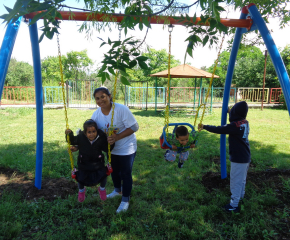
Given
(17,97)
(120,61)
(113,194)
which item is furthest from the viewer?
(17,97)

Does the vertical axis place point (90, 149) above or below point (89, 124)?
below

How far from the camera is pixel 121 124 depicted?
2865 mm

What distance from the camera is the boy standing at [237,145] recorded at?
2.85m

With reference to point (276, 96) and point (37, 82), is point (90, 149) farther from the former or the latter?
point (276, 96)

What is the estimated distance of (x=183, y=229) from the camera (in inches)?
103

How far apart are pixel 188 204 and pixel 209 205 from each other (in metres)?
0.29

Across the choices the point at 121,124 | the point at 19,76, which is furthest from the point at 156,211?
the point at 19,76

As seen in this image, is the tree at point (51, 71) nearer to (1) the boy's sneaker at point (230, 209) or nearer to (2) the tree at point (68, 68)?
(2) the tree at point (68, 68)

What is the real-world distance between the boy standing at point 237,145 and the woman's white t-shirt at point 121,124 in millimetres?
897

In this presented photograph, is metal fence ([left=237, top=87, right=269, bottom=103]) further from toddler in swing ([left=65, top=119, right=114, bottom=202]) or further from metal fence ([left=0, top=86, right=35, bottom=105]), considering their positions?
toddler in swing ([left=65, top=119, right=114, bottom=202])

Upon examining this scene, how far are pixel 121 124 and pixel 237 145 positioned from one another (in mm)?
1511

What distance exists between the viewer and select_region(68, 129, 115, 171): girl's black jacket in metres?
2.75

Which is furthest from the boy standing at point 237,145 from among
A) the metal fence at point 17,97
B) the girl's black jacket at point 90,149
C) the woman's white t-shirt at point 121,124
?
the metal fence at point 17,97

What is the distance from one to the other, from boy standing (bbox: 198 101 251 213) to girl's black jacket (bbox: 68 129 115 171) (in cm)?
125
